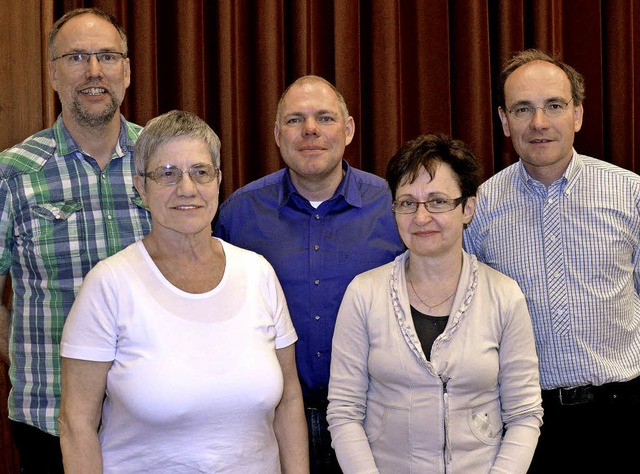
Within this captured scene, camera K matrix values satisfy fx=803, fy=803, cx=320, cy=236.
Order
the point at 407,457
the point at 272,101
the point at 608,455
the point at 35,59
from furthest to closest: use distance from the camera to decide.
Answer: the point at 272,101 → the point at 35,59 → the point at 608,455 → the point at 407,457

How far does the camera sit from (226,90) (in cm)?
305

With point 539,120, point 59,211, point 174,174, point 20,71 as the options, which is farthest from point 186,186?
point 20,71

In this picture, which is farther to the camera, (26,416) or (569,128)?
(569,128)

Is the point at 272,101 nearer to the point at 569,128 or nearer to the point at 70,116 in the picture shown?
the point at 70,116

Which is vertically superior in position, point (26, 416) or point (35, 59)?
point (35, 59)

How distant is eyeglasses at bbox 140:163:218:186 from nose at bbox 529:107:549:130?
43.0 inches

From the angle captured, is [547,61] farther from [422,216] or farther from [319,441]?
[319,441]

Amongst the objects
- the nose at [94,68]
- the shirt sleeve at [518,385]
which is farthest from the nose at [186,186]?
the shirt sleeve at [518,385]

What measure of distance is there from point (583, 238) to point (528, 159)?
30 centimetres

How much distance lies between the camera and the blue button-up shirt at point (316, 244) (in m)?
2.46

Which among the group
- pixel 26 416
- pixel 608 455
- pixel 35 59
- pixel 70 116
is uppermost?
pixel 35 59

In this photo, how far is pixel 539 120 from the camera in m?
2.49

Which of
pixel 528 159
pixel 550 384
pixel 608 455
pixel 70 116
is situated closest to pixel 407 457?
pixel 550 384

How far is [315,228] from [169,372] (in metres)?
0.82
